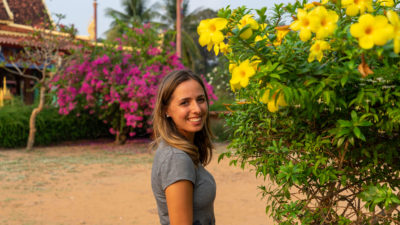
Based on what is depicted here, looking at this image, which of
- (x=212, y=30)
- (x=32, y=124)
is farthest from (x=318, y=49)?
(x=32, y=124)

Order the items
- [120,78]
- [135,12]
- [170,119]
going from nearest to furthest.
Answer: [170,119]
[120,78]
[135,12]

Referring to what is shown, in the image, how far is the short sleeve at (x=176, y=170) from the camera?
5.23 feet

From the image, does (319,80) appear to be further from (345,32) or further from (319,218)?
(319,218)

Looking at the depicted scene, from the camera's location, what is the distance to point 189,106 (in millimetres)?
1799

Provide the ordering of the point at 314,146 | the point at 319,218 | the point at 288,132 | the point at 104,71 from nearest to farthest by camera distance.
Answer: the point at 314,146 < the point at 288,132 < the point at 319,218 < the point at 104,71

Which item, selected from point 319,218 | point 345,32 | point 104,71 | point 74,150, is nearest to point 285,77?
point 345,32

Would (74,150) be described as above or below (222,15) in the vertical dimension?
below

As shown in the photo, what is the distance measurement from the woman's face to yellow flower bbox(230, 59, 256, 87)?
1.92 feet

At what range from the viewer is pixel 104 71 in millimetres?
10539

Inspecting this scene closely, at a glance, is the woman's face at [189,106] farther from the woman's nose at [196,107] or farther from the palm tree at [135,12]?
the palm tree at [135,12]

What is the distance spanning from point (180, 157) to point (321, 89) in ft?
2.53

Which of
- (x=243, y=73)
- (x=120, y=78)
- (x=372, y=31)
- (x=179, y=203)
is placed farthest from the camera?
(x=120, y=78)

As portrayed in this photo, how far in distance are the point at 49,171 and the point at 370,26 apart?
767 cm

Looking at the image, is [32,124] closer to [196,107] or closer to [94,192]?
[94,192]
